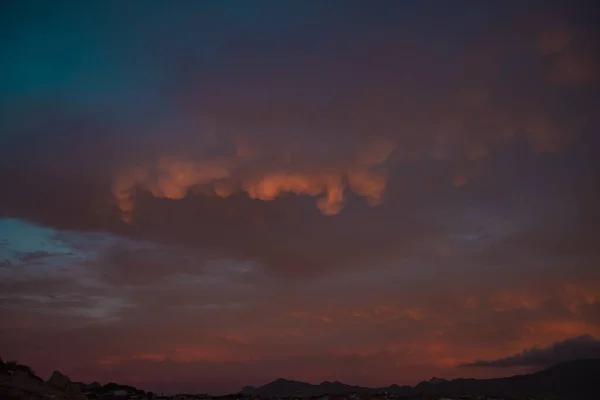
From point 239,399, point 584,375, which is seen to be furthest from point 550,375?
point 239,399

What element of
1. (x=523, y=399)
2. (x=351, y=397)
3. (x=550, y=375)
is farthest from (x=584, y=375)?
(x=351, y=397)

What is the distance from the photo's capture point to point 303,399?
86.2m

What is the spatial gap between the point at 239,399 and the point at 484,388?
125 m

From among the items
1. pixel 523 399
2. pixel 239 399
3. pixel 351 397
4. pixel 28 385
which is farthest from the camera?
pixel 523 399

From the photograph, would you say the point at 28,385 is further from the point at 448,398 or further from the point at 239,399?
the point at 448,398

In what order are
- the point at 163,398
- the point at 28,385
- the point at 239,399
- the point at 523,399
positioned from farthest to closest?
the point at 523,399, the point at 239,399, the point at 163,398, the point at 28,385

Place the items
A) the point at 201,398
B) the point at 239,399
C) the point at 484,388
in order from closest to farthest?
the point at 201,398, the point at 239,399, the point at 484,388

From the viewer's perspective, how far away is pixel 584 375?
185500mm

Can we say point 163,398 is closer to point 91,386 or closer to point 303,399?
point 91,386

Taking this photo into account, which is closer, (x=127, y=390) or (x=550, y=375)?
(x=127, y=390)

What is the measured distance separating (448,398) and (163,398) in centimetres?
4944

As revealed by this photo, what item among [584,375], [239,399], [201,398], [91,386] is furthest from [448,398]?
[584,375]

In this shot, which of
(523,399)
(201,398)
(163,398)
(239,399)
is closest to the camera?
(163,398)

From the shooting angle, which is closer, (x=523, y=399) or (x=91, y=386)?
(x=91, y=386)
